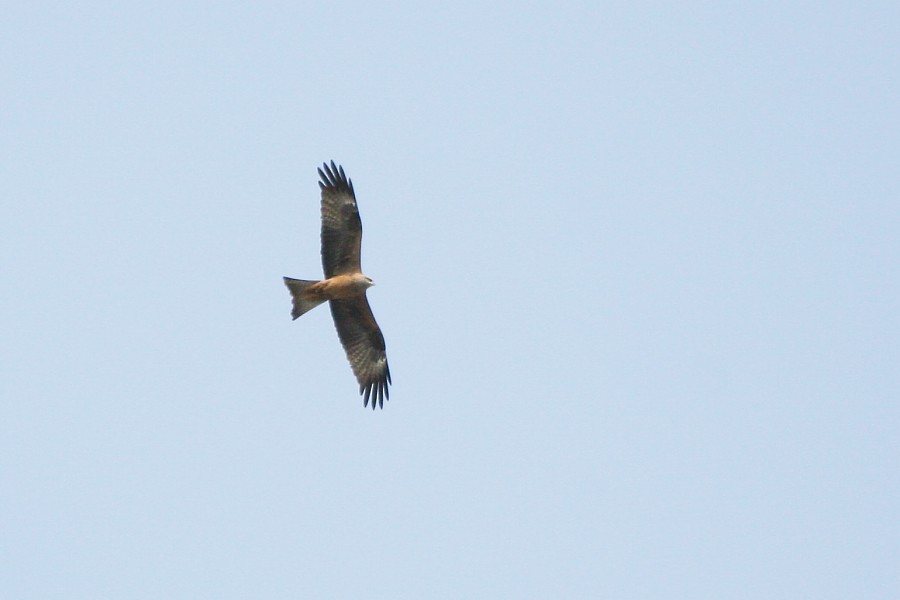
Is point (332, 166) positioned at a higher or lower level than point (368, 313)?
higher

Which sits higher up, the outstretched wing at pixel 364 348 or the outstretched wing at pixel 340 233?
the outstretched wing at pixel 340 233

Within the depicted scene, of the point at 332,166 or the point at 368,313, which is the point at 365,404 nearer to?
the point at 368,313

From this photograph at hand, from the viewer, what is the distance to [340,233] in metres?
16.1

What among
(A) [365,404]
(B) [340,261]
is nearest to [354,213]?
(B) [340,261]

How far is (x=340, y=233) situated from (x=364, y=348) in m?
1.88

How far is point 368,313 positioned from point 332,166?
1999 millimetres

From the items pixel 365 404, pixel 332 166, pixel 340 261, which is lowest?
pixel 365 404

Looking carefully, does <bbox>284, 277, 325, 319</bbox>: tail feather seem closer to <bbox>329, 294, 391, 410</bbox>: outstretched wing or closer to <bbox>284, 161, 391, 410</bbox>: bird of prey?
<bbox>284, 161, 391, 410</bbox>: bird of prey

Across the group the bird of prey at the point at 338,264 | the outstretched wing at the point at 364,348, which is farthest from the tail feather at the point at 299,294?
the outstretched wing at the point at 364,348

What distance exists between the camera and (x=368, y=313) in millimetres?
16719

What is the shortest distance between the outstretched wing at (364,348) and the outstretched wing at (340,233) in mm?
732

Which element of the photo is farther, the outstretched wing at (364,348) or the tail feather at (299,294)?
the outstretched wing at (364,348)

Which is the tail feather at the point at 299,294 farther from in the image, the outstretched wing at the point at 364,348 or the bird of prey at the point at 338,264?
the outstretched wing at the point at 364,348

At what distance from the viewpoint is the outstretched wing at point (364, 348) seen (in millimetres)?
16812
